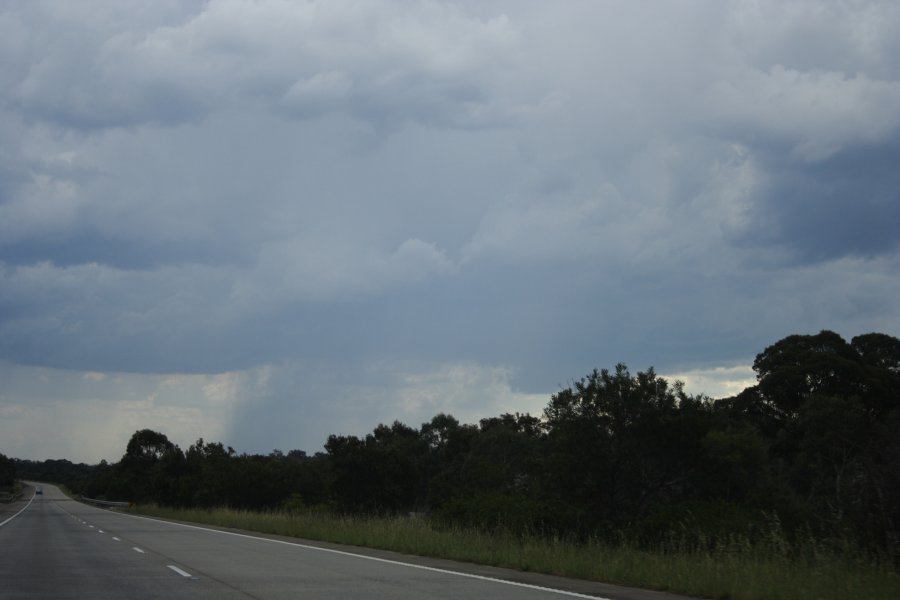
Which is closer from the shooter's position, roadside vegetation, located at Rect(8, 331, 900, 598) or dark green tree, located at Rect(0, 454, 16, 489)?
roadside vegetation, located at Rect(8, 331, 900, 598)

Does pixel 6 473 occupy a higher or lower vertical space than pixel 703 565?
higher

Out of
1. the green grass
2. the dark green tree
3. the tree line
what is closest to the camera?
the green grass

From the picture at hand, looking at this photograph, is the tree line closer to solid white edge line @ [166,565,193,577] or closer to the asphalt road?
the asphalt road

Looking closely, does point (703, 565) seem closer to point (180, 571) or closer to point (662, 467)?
point (180, 571)

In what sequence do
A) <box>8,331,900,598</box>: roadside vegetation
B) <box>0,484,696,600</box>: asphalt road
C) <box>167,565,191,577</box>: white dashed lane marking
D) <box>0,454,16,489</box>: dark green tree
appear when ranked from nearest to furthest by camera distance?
<box>0,484,696,600</box>: asphalt road < <box>8,331,900,598</box>: roadside vegetation < <box>167,565,191,577</box>: white dashed lane marking < <box>0,454,16,489</box>: dark green tree

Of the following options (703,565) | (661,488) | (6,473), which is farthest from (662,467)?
(6,473)

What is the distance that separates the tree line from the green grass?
51.1 inches

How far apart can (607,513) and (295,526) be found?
12154mm

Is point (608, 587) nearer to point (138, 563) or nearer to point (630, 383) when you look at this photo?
point (138, 563)

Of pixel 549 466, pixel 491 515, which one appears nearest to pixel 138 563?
pixel 491 515

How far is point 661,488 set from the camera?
36.4 m

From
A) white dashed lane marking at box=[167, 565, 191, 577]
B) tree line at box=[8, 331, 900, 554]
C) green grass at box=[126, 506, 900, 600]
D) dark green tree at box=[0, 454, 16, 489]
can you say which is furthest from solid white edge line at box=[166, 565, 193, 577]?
dark green tree at box=[0, 454, 16, 489]

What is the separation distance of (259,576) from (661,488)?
24445mm

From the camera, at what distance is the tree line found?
800 inches
